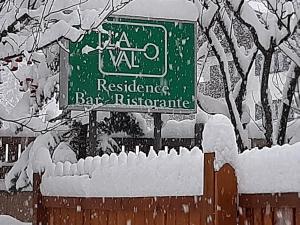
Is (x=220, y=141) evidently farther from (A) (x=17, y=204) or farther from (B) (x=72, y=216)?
(A) (x=17, y=204)

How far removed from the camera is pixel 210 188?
4000 millimetres

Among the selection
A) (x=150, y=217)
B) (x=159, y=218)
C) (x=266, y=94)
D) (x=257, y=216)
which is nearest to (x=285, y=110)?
(x=266, y=94)

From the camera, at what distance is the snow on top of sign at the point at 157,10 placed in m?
7.55

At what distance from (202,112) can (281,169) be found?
4988 mm

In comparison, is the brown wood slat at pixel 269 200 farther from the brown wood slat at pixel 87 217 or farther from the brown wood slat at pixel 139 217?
the brown wood slat at pixel 87 217

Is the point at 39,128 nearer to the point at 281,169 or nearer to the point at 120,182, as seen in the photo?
the point at 120,182

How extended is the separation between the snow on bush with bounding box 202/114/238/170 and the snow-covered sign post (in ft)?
9.82

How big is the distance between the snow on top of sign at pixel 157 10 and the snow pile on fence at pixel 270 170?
3.78m

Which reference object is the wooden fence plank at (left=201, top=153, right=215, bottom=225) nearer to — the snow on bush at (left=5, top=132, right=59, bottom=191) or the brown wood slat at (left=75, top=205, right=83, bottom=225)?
the brown wood slat at (left=75, top=205, right=83, bottom=225)

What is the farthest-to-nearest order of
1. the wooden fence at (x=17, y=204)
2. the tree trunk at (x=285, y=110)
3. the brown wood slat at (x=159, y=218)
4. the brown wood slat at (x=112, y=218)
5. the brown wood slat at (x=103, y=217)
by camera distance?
the wooden fence at (x=17, y=204) < the tree trunk at (x=285, y=110) < the brown wood slat at (x=103, y=217) < the brown wood slat at (x=112, y=218) < the brown wood slat at (x=159, y=218)

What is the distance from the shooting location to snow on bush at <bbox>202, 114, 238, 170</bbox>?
3.97 meters

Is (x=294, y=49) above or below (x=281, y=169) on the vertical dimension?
above

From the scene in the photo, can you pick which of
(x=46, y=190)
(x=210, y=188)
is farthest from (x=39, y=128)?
(x=210, y=188)

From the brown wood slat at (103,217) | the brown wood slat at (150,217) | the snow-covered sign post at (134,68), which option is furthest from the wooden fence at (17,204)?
the brown wood slat at (150,217)
